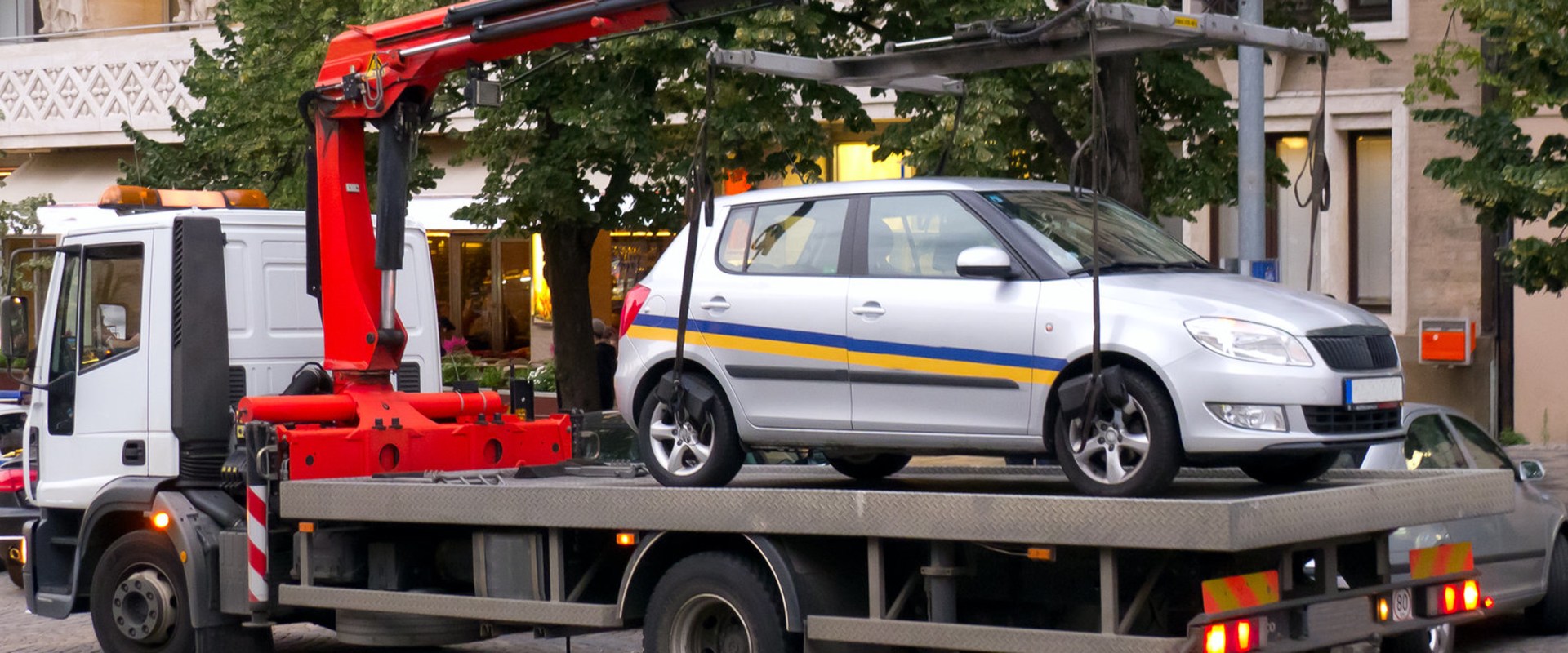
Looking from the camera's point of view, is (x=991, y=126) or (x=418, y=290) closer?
(x=418, y=290)

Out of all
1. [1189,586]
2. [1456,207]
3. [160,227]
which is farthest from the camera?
[1456,207]

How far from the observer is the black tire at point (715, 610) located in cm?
756

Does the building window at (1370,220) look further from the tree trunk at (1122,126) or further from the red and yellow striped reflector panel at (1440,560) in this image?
the red and yellow striped reflector panel at (1440,560)

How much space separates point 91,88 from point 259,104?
1343 centimetres

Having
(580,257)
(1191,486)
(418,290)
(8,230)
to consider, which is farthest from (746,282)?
(8,230)

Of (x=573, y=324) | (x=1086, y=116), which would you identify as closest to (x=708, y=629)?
(x=1086, y=116)

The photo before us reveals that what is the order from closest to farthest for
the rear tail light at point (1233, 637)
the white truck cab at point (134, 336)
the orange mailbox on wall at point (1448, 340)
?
1. the rear tail light at point (1233, 637)
2. the white truck cab at point (134, 336)
3. the orange mailbox on wall at point (1448, 340)

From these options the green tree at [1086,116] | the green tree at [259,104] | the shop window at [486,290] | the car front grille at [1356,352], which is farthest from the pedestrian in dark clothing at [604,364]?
the car front grille at [1356,352]

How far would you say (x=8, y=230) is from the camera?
27188 mm

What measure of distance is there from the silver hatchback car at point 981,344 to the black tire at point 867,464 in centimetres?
21

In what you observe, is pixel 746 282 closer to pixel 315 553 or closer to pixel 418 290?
pixel 315 553

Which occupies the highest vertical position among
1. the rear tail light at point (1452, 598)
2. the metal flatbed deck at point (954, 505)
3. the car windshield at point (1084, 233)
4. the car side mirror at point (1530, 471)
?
the car windshield at point (1084, 233)

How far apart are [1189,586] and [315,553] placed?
453cm

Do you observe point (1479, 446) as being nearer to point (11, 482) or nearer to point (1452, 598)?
point (1452, 598)
